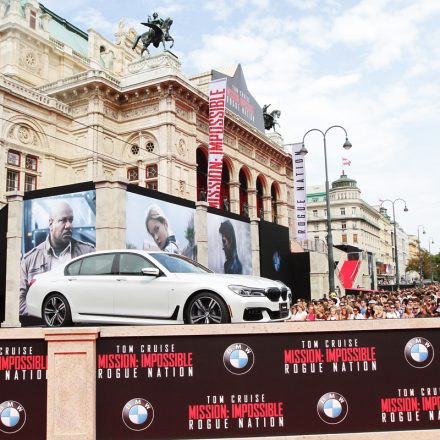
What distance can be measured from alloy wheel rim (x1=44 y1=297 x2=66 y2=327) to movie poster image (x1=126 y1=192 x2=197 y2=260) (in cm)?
732

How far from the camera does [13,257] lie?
16.1 meters

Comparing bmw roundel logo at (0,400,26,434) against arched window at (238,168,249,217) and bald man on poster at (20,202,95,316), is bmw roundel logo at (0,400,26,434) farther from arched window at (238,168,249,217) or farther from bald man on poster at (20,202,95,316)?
arched window at (238,168,249,217)

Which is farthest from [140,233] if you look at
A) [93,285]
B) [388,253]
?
[388,253]

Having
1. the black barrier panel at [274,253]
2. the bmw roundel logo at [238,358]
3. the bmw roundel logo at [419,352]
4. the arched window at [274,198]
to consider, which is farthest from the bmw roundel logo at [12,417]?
the arched window at [274,198]

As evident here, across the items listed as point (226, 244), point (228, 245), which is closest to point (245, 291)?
point (226, 244)

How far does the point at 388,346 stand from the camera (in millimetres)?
5191

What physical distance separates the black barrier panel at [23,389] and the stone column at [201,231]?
14.2m

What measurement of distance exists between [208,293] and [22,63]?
29387 mm

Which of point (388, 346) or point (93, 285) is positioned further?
point (93, 285)

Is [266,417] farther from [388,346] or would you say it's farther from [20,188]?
[20,188]

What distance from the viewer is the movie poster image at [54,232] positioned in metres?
15.5

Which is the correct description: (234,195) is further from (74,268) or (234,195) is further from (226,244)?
(74,268)

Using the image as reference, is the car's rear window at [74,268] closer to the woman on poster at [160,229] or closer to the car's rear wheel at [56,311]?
the car's rear wheel at [56,311]

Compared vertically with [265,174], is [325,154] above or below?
below
